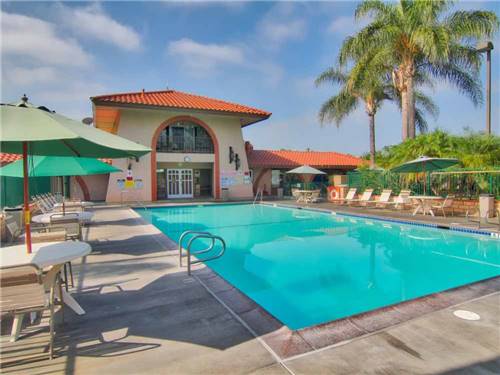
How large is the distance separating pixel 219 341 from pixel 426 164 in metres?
12.9

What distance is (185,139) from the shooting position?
23.0 metres

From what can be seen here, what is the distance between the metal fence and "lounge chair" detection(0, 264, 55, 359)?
590 inches

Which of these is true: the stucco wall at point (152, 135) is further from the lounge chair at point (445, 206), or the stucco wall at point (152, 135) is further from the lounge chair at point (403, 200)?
the lounge chair at point (445, 206)

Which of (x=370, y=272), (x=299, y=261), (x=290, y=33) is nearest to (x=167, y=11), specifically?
(x=290, y=33)

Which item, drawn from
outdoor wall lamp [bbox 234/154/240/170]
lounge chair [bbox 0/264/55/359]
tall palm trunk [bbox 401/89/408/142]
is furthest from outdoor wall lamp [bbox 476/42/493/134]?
lounge chair [bbox 0/264/55/359]

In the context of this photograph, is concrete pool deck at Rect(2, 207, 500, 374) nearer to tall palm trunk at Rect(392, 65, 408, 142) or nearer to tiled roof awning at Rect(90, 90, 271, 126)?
tall palm trunk at Rect(392, 65, 408, 142)

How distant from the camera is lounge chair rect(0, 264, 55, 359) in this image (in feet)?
8.88

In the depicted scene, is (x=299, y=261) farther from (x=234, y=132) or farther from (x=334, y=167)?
(x=334, y=167)

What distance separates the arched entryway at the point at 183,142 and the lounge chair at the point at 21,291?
19.3m

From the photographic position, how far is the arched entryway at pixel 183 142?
21703mm

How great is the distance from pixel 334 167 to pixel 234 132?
1136cm

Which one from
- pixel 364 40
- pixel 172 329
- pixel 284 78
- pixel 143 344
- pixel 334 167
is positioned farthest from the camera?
pixel 334 167

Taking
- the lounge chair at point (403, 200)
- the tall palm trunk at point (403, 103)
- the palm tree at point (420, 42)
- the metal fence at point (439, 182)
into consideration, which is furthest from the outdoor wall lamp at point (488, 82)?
the lounge chair at point (403, 200)

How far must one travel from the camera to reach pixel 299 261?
7.57 m
